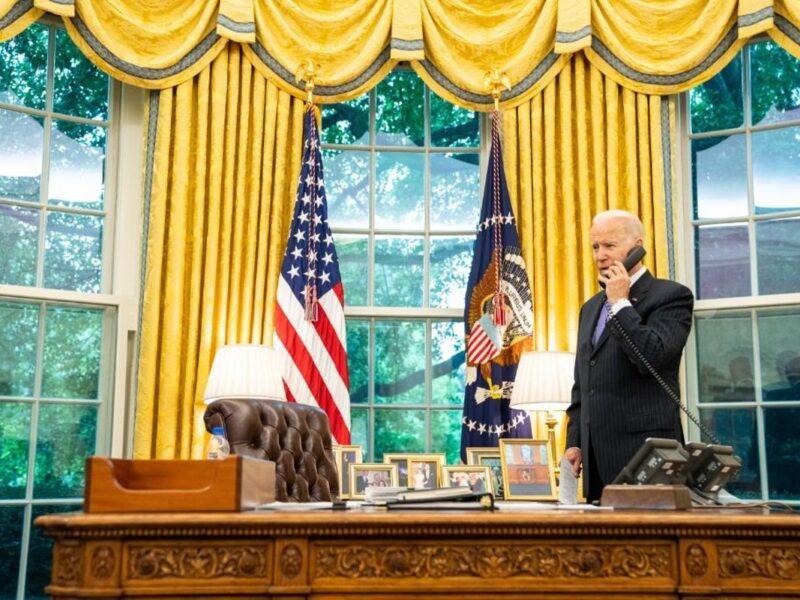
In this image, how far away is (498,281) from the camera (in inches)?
198

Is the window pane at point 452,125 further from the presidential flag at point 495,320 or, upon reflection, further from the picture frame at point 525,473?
the picture frame at point 525,473

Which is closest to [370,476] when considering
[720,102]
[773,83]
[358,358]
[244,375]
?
[244,375]

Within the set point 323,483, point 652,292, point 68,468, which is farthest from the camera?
point 68,468

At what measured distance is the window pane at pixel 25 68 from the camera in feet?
16.3

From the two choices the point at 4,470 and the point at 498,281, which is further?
the point at 498,281

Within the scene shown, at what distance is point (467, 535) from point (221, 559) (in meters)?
0.45

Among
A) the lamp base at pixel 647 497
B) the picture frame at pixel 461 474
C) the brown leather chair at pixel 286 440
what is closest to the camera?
the lamp base at pixel 647 497

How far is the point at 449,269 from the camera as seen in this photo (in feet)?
17.7

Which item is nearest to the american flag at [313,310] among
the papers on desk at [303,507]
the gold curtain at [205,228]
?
the gold curtain at [205,228]

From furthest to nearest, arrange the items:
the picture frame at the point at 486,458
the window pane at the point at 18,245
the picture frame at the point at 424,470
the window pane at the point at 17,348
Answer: the window pane at the point at 18,245 → the window pane at the point at 17,348 → the picture frame at the point at 486,458 → the picture frame at the point at 424,470

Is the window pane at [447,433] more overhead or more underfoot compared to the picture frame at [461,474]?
more overhead

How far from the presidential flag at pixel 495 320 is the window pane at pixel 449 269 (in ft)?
0.78

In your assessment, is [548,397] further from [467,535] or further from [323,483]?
[467,535]

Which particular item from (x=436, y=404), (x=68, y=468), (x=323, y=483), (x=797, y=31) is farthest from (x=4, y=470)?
(x=797, y=31)
